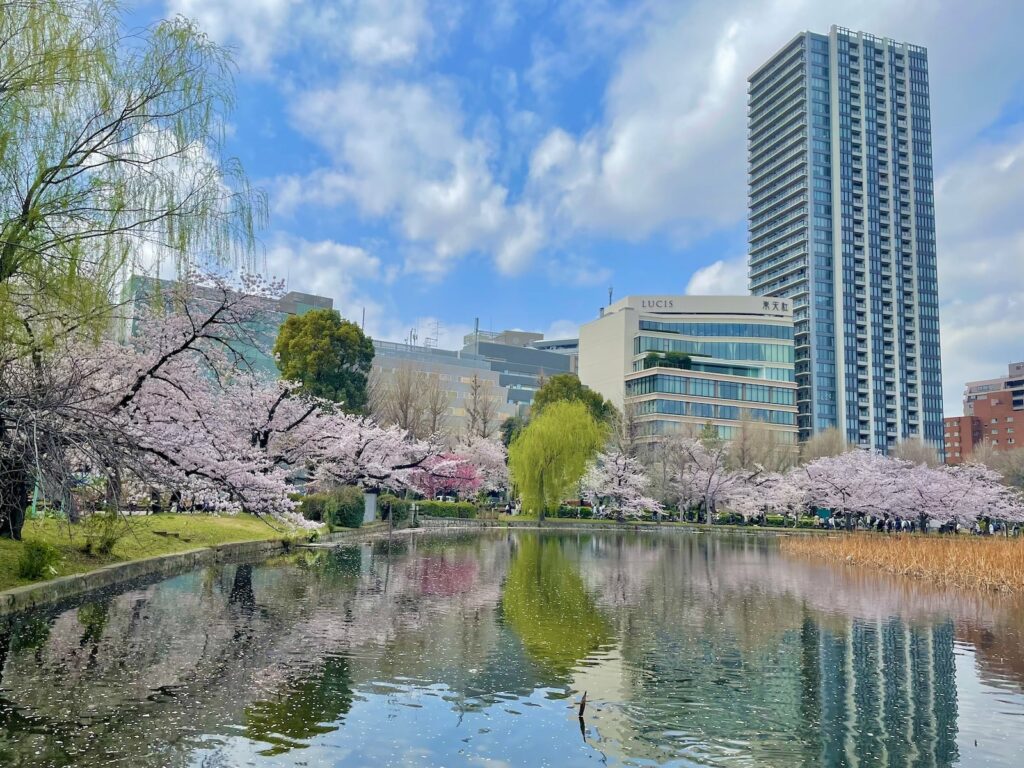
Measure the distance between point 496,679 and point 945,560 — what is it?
22.0 m

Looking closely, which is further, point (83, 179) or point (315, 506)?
point (315, 506)

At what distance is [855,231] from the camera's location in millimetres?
142625

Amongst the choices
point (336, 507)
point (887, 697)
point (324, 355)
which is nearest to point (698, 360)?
point (324, 355)

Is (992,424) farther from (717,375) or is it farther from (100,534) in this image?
(100,534)

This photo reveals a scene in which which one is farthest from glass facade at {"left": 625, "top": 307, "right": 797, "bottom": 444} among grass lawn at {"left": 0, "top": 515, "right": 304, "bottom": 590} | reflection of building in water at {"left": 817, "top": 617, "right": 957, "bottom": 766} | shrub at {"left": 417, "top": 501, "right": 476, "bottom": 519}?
reflection of building in water at {"left": 817, "top": 617, "right": 957, "bottom": 766}

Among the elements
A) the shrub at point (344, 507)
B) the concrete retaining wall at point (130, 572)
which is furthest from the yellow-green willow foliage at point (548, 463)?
the concrete retaining wall at point (130, 572)

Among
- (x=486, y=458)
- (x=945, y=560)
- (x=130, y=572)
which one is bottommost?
(x=130, y=572)

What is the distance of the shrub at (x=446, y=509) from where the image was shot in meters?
53.9

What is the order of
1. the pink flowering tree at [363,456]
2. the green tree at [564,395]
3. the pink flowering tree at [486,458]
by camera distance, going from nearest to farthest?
the pink flowering tree at [363,456] → the pink flowering tree at [486,458] → the green tree at [564,395]

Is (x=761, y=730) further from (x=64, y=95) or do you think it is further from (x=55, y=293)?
(x=64, y=95)

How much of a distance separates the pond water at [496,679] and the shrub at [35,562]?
141cm

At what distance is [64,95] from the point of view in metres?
12.1

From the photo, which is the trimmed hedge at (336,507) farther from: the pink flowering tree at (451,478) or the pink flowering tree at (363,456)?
the pink flowering tree at (451,478)

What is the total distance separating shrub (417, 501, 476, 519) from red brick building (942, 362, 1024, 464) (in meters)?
109
